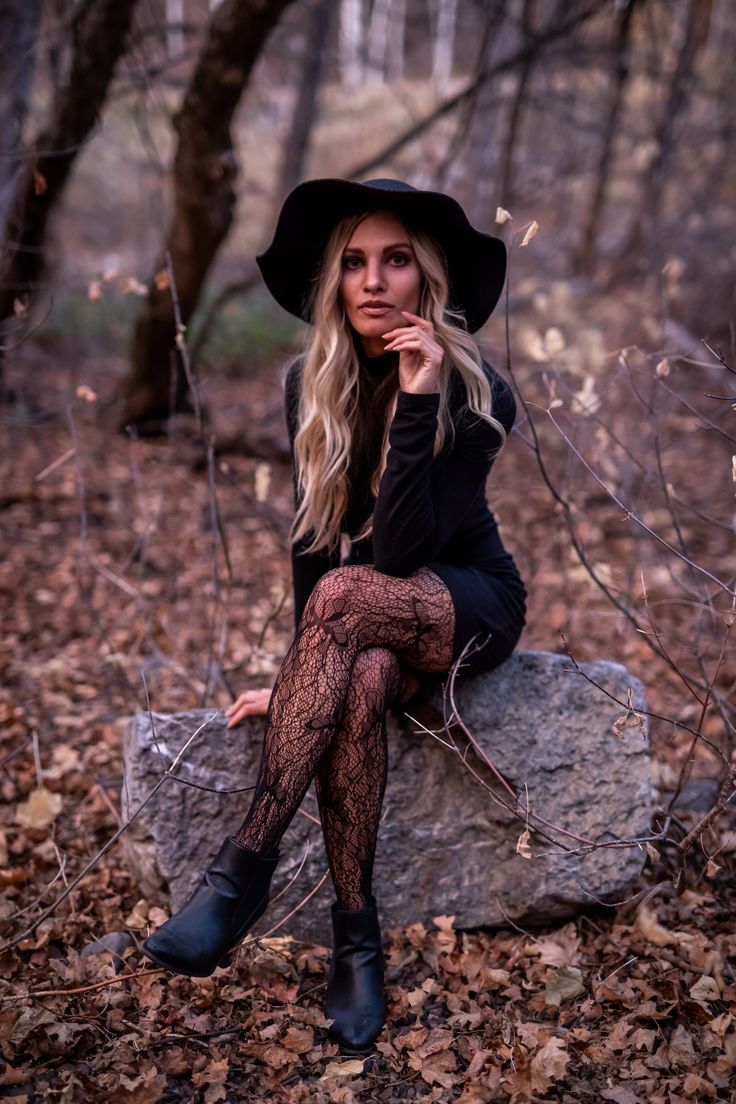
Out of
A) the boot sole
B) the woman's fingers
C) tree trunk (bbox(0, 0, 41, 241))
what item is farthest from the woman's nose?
tree trunk (bbox(0, 0, 41, 241))

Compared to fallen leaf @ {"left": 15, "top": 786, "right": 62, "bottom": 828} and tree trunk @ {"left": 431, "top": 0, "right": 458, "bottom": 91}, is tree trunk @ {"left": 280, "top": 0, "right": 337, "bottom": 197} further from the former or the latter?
fallen leaf @ {"left": 15, "top": 786, "right": 62, "bottom": 828}

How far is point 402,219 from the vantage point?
8.74 ft

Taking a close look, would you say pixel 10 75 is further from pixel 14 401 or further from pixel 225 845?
pixel 225 845

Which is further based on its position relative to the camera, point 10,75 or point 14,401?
point 14,401

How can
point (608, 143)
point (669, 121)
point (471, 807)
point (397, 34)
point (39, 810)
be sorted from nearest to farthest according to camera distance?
1. point (471, 807)
2. point (39, 810)
3. point (669, 121)
4. point (608, 143)
5. point (397, 34)

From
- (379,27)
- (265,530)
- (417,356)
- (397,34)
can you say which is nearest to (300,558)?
(417,356)

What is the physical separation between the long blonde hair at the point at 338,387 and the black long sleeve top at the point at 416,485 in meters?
0.05

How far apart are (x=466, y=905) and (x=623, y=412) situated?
5.14 m

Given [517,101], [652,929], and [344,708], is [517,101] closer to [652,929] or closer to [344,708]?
[344,708]

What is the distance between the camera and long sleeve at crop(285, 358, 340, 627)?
294cm

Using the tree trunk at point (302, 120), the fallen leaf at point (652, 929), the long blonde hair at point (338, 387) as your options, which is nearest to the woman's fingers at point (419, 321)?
the long blonde hair at point (338, 387)

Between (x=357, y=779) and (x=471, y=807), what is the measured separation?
1.76 feet

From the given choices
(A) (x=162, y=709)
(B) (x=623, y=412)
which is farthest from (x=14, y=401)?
(B) (x=623, y=412)

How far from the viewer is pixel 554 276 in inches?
464
